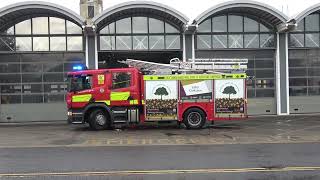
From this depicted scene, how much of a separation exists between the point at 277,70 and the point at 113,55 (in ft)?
32.3

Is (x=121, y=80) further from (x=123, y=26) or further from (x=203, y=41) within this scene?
(x=203, y=41)

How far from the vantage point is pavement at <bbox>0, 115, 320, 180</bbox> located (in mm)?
9945

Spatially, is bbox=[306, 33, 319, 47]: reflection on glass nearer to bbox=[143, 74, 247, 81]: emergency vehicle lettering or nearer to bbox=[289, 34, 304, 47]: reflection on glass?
bbox=[289, 34, 304, 47]: reflection on glass

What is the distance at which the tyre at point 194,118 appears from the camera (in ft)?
71.4

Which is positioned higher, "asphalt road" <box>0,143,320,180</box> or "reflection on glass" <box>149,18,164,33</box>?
"reflection on glass" <box>149,18,164,33</box>

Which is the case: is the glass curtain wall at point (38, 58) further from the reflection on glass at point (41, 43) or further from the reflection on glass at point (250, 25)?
the reflection on glass at point (250, 25)

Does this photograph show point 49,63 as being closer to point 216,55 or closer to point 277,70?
point 216,55

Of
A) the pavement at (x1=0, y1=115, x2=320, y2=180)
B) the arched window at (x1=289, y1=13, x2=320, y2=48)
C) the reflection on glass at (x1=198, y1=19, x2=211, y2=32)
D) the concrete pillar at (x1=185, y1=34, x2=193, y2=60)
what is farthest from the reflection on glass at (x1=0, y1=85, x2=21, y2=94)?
the arched window at (x1=289, y1=13, x2=320, y2=48)

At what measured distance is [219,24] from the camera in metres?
30.4

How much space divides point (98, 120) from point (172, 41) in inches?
383

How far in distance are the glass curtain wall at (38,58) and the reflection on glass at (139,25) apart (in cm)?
314

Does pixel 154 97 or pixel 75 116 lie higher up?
pixel 154 97

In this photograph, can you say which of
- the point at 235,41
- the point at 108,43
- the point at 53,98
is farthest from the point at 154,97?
the point at 235,41

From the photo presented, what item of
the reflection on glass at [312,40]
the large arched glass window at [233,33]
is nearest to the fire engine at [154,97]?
the large arched glass window at [233,33]
